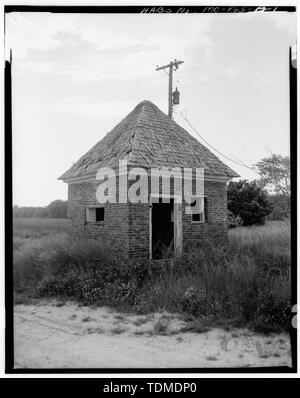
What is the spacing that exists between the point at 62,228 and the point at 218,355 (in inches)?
427

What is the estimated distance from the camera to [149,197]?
9664 mm

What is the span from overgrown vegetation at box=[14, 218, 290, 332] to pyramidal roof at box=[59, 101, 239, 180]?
2.60 meters

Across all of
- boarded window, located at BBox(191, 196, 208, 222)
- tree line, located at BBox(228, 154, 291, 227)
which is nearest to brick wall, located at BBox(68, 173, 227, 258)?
boarded window, located at BBox(191, 196, 208, 222)

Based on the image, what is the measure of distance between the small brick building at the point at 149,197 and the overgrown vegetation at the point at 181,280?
566 millimetres

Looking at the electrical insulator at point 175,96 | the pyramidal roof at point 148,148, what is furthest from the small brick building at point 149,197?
the electrical insulator at point 175,96

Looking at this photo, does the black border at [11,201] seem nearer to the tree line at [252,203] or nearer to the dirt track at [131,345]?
the dirt track at [131,345]

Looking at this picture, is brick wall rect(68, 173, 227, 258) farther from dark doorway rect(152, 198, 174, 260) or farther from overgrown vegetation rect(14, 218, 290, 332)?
dark doorway rect(152, 198, 174, 260)

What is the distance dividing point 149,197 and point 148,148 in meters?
1.58

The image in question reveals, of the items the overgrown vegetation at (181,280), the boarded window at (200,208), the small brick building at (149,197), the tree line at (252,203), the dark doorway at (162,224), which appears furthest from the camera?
the tree line at (252,203)

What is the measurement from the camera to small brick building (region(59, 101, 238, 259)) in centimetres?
948

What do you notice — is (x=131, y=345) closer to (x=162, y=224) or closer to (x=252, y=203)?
(x=162, y=224)

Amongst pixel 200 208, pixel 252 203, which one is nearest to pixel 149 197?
pixel 200 208

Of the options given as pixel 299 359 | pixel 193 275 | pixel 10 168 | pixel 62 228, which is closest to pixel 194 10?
pixel 10 168

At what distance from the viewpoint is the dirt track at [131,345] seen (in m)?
4.67
